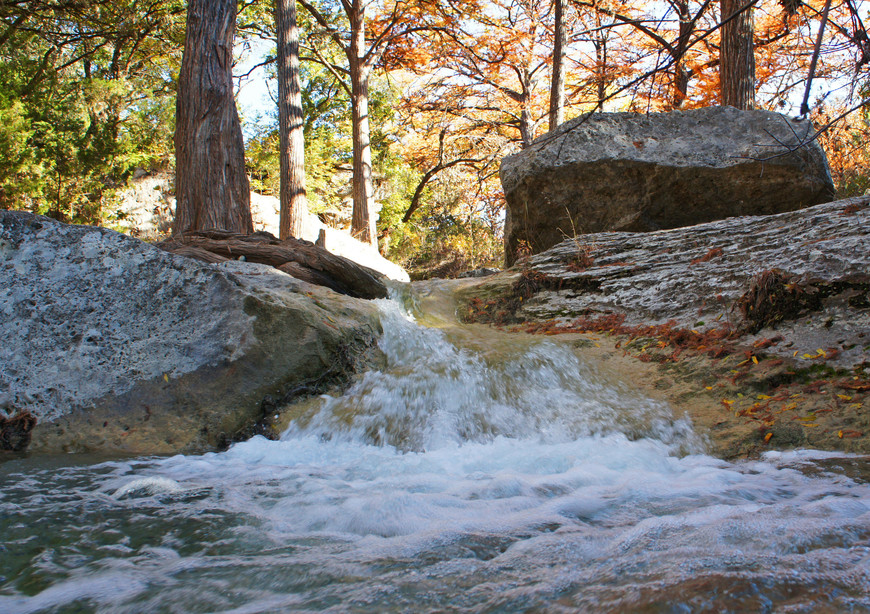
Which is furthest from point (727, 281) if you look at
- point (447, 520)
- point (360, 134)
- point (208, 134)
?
point (360, 134)

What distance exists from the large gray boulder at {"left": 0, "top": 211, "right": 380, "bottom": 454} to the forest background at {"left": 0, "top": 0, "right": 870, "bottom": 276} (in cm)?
874

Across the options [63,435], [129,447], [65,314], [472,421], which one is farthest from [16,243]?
[472,421]

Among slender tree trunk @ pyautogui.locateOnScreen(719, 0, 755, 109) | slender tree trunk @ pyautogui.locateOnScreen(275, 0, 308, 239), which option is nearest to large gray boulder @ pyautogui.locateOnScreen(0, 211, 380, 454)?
slender tree trunk @ pyautogui.locateOnScreen(275, 0, 308, 239)

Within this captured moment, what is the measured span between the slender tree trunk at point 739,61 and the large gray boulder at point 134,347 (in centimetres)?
830

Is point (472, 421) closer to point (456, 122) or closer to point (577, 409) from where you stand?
point (577, 409)

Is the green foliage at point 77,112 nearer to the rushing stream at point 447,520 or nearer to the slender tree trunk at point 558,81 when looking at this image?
the slender tree trunk at point 558,81

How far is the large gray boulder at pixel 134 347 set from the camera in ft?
11.1

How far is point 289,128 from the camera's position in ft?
33.6

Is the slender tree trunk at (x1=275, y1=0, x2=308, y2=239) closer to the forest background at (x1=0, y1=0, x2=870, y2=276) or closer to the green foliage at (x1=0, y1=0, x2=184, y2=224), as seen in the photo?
the forest background at (x1=0, y1=0, x2=870, y2=276)

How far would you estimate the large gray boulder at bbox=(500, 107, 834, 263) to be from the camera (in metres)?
7.02

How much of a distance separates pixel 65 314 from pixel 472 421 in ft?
9.57

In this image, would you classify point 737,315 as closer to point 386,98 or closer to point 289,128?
point 289,128

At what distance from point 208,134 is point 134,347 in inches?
168

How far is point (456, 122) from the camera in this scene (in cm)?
1614
